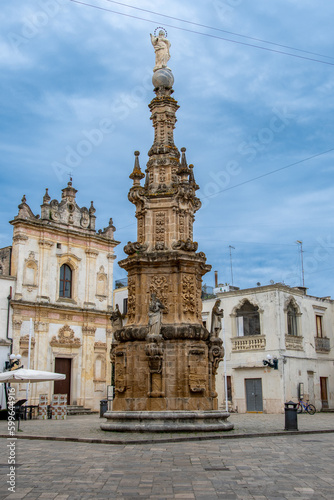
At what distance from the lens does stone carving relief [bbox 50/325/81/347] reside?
3431 centimetres

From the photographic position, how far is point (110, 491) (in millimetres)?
7520

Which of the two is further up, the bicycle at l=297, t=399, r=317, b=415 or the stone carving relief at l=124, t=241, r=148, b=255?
the stone carving relief at l=124, t=241, r=148, b=255

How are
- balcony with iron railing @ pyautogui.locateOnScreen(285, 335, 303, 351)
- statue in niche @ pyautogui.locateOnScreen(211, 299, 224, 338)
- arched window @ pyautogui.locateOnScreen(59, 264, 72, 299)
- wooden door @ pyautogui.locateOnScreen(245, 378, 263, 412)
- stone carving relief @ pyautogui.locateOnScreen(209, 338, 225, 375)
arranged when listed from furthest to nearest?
arched window @ pyautogui.locateOnScreen(59, 264, 72, 299), balcony with iron railing @ pyautogui.locateOnScreen(285, 335, 303, 351), wooden door @ pyautogui.locateOnScreen(245, 378, 263, 412), statue in niche @ pyautogui.locateOnScreen(211, 299, 224, 338), stone carving relief @ pyautogui.locateOnScreen(209, 338, 225, 375)

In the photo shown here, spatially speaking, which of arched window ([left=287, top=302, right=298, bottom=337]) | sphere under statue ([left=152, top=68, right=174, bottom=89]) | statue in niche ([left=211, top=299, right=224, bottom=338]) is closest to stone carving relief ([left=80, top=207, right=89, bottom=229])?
arched window ([left=287, top=302, right=298, bottom=337])

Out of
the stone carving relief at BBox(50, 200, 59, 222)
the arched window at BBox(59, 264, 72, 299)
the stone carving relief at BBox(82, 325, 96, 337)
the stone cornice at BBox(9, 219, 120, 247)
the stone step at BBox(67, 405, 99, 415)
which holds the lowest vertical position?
the stone step at BBox(67, 405, 99, 415)

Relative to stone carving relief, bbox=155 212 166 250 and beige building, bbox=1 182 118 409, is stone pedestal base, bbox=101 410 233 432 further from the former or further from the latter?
beige building, bbox=1 182 118 409

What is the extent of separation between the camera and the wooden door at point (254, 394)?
32.6 m

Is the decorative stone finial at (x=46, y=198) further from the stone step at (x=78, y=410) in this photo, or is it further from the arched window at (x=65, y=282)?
the stone step at (x=78, y=410)

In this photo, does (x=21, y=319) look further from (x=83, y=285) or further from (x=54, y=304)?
(x=83, y=285)

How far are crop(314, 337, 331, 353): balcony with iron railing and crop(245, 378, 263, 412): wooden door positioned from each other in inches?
197

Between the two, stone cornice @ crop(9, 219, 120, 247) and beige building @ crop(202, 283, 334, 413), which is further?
stone cornice @ crop(9, 219, 120, 247)

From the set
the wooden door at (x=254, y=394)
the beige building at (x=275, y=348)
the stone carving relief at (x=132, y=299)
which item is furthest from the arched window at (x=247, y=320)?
the stone carving relief at (x=132, y=299)

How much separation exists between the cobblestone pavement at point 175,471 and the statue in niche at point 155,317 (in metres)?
3.53

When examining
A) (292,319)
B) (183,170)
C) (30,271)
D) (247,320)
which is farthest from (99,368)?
(183,170)
